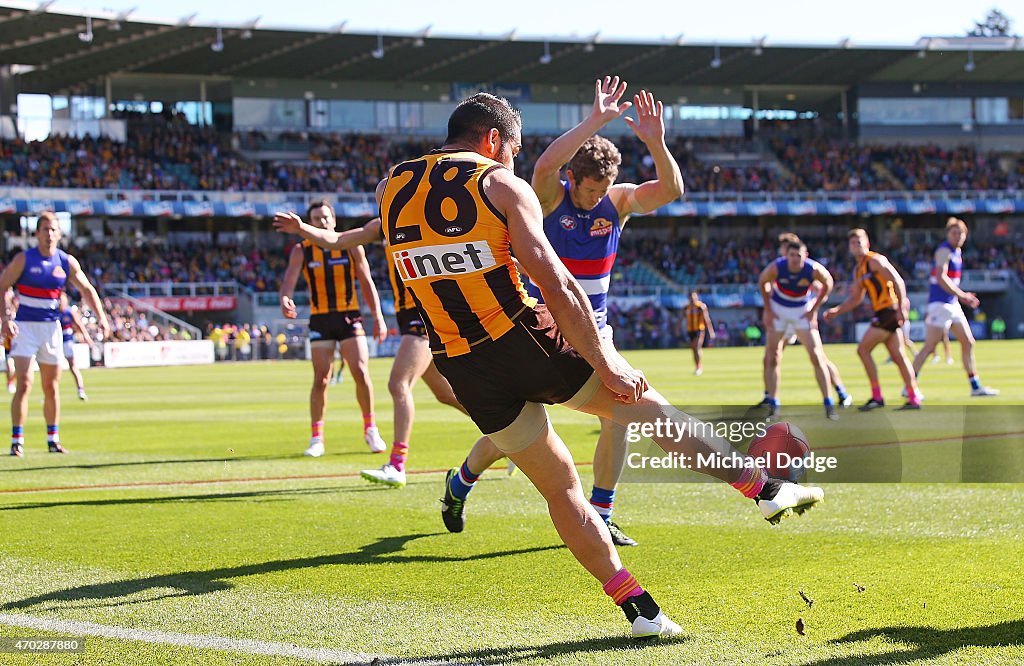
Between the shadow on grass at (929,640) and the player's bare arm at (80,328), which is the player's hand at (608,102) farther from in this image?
the player's bare arm at (80,328)

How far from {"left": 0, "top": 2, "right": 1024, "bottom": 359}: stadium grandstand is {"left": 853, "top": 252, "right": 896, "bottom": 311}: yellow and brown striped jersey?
3477 cm

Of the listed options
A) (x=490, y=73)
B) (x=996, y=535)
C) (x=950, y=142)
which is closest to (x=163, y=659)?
(x=996, y=535)

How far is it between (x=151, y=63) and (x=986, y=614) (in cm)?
5510

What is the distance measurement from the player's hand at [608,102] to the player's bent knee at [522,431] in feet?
4.81

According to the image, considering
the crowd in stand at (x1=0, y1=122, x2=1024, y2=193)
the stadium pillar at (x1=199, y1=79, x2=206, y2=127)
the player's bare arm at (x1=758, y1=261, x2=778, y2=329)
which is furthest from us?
the stadium pillar at (x1=199, y1=79, x2=206, y2=127)

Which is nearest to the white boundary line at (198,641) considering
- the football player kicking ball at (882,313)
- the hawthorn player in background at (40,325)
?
the hawthorn player in background at (40,325)

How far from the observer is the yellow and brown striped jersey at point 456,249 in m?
4.35

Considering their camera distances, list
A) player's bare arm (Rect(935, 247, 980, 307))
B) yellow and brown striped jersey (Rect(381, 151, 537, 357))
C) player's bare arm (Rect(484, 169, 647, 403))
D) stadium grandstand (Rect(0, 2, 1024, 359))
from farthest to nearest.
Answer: stadium grandstand (Rect(0, 2, 1024, 359)) < player's bare arm (Rect(935, 247, 980, 307)) < yellow and brown striped jersey (Rect(381, 151, 537, 357)) < player's bare arm (Rect(484, 169, 647, 403))

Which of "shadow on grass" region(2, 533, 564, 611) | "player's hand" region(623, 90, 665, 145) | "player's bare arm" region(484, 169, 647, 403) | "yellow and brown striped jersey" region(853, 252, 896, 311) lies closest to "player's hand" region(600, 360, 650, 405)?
"player's bare arm" region(484, 169, 647, 403)

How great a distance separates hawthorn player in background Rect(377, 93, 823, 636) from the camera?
14.1 ft

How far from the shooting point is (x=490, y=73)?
59.9 meters

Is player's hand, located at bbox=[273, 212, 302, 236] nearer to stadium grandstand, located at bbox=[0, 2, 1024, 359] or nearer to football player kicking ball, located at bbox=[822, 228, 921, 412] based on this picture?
football player kicking ball, located at bbox=[822, 228, 921, 412]

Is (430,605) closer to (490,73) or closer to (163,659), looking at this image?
(163,659)

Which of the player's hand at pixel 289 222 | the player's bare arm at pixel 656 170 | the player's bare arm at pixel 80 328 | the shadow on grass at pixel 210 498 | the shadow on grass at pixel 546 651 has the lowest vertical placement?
the shadow on grass at pixel 210 498
